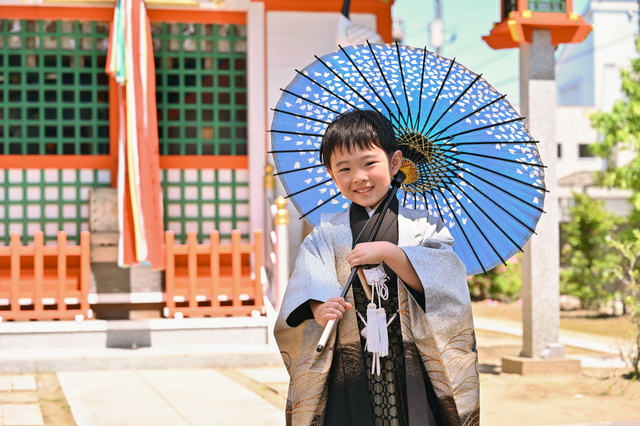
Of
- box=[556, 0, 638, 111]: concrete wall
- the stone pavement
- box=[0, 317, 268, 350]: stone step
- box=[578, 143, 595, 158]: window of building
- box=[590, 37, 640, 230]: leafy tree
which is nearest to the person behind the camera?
the stone pavement

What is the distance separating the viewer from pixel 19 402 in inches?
224

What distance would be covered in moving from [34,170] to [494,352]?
584cm

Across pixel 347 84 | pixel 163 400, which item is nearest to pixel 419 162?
pixel 347 84

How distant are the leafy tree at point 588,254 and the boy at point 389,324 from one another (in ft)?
41.2

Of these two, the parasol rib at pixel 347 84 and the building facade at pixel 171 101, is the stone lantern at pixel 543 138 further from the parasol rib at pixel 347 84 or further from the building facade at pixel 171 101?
the parasol rib at pixel 347 84

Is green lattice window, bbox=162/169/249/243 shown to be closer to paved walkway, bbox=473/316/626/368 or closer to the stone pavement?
the stone pavement

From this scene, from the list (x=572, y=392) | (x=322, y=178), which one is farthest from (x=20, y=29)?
(x=572, y=392)

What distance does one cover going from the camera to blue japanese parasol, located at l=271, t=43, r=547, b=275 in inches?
130

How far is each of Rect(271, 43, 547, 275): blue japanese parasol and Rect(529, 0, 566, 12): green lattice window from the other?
13.5 feet

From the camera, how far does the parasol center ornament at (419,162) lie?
3182mm

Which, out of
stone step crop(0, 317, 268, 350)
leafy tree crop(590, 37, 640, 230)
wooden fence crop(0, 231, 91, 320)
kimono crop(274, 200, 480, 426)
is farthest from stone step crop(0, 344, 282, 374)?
leafy tree crop(590, 37, 640, 230)

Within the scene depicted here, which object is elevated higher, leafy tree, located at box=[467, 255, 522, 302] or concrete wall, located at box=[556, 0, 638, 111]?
concrete wall, located at box=[556, 0, 638, 111]

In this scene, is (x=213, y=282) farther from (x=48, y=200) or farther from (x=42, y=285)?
(x=48, y=200)

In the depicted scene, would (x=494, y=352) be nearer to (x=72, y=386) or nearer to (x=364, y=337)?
(x=72, y=386)
